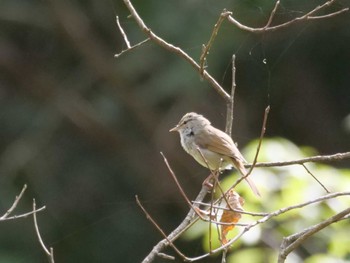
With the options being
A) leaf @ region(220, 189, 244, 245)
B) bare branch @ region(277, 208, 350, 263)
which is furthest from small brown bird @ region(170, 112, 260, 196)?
bare branch @ region(277, 208, 350, 263)

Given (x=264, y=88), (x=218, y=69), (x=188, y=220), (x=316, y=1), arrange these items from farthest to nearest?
(x=264, y=88)
(x=218, y=69)
(x=316, y=1)
(x=188, y=220)

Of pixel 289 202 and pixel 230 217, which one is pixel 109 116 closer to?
pixel 289 202

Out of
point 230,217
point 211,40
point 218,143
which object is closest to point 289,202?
point 218,143

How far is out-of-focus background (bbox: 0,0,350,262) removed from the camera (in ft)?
26.3

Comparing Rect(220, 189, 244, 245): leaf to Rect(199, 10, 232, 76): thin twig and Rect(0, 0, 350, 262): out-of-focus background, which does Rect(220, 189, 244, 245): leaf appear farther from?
Rect(0, 0, 350, 262): out-of-focus background

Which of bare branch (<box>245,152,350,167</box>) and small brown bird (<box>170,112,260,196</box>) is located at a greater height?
small brown bird (<box>170,112,260,196</box>)

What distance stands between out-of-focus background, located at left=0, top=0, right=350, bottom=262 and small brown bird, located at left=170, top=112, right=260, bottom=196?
242 centimetres

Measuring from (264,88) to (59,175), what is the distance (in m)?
A: 1.96

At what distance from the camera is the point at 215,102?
830 cm

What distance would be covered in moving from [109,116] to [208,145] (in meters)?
3.40

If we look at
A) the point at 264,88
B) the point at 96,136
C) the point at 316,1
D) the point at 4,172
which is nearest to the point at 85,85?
the point at 96,136

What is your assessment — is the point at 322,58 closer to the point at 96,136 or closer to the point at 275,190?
the point at 96,136

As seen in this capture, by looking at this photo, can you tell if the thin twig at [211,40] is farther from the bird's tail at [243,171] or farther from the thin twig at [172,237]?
the bird's tail at [243,171]

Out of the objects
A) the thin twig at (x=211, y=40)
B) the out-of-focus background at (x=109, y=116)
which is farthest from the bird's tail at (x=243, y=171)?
the out-of-focus background at (x=109, y=116)
